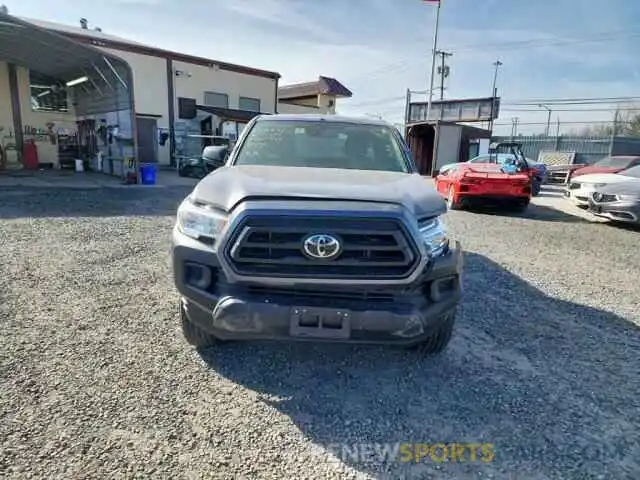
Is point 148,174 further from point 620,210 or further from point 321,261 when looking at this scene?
point 620,210

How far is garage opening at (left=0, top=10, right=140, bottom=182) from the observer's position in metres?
13.6

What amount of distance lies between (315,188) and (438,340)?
1.43 m

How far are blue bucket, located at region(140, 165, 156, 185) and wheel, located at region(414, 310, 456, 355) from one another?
1298 centimetres

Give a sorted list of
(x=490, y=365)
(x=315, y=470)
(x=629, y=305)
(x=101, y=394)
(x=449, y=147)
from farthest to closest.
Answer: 1. (x=449, y=147)
2. (x=629, y=305)
3. (x=490, y=365)
4. (x=101, y=394)
5. (x=315, y=470)

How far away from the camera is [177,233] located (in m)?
2.57

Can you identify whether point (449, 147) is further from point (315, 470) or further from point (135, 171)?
point (315, 470)

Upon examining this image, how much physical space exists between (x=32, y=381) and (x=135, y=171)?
1239 centimetres

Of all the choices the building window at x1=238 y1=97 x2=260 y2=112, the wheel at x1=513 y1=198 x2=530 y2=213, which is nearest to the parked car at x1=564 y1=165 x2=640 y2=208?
the wheel at x1=513 y1=198 x2=530 y2=213

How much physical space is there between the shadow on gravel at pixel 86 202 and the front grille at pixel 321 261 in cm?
684

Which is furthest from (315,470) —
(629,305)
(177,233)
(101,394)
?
(629,305)

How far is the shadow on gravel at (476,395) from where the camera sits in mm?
2111

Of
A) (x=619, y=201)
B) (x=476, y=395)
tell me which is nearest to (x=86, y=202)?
(x=476, y=395)

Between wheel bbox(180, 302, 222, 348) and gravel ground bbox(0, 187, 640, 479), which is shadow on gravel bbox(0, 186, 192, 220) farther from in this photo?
wheel bbox(180, 302, 222, 348)

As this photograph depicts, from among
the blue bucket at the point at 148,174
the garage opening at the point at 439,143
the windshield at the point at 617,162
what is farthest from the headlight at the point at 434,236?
the garage opening at the point at 439,143
